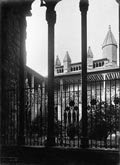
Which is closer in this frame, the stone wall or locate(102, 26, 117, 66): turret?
the stone wall

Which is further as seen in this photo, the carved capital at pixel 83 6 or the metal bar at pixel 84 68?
the carved capital at pixel 83 6

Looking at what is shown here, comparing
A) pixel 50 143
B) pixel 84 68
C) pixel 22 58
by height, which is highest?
pixel 22 58

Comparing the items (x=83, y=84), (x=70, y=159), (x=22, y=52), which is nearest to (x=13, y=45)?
(x=22, y=52)

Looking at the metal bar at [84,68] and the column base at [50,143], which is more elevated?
the metal bar at [84,68]

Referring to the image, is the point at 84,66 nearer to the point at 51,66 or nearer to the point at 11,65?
the point at 51,66

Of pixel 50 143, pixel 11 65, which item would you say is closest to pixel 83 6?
pixel 11 65

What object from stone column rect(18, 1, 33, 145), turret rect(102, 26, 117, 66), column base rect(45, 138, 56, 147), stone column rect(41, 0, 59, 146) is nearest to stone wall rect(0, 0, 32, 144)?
stone column rect(18, 1, 33, 145)

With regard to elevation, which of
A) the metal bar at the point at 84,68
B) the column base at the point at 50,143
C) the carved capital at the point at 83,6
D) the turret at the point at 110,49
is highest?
the turret at the point at 110,49

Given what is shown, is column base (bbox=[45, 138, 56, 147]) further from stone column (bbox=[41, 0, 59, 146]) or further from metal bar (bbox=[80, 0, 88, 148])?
metal bar (bbox=[80, 0, 88, 148])

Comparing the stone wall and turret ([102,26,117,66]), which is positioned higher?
turret ([102,26,117,66])

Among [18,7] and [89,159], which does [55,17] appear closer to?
[18,7]

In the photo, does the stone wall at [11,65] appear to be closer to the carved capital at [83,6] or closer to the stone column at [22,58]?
the stone column at [22,58]

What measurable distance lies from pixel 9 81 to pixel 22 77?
30cm

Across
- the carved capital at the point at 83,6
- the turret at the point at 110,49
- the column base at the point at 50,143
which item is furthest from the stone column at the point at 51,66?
the turret at the point at 110,49
